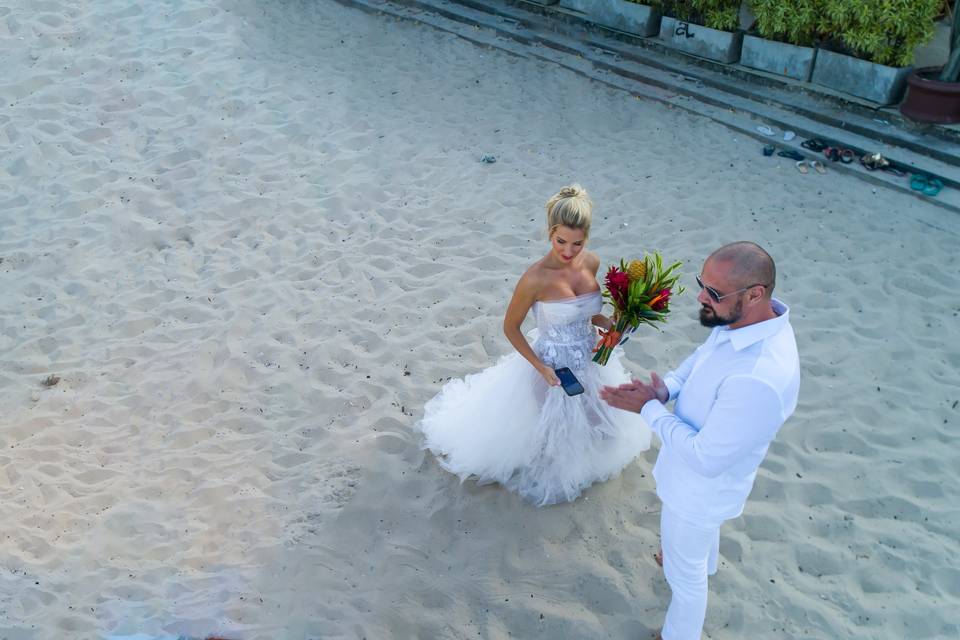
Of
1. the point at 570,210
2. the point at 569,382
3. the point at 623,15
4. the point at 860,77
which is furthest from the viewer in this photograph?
the point at 623,15

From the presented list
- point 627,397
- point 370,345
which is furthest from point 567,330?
point 370,345

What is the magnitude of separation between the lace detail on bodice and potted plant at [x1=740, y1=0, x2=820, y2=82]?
633 centimetres

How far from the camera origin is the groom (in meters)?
2.88

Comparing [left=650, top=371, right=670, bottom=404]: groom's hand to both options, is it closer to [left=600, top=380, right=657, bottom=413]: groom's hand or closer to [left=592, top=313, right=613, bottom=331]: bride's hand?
[left=600, top=380, right=657, bottom=413]: groom's hand

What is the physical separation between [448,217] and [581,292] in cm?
358

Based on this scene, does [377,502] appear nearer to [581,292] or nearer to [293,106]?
[581,292]

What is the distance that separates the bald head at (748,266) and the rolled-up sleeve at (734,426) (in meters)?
0.37

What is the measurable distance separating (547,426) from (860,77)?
654 centimetres

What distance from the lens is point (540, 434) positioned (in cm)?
450

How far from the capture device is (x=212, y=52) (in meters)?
10.5

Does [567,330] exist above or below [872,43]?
below

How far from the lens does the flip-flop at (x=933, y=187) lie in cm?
731

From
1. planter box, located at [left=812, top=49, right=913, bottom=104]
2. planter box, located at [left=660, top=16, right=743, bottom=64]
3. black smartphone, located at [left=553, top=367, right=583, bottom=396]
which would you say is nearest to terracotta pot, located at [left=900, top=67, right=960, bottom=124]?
planter box, located at [left=812, top=49, right=913, bottom=104]

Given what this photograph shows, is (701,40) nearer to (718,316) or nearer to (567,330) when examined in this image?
(567,330)
